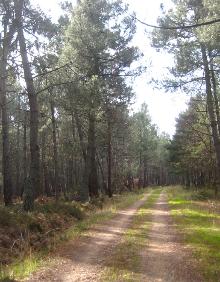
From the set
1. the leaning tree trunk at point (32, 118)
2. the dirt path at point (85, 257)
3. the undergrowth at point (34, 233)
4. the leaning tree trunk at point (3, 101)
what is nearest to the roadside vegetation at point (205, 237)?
the dirt path at point (85, 257)

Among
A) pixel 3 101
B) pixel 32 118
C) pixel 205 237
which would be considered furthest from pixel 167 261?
pixel 3 101

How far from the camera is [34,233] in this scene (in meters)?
14.8

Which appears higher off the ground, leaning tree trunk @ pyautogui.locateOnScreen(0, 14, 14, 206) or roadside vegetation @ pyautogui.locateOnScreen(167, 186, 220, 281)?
leaning tree trunk @ pyautogui.locateOnScreen(0, 14, 14, 206)

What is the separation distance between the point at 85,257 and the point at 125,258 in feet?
3.63

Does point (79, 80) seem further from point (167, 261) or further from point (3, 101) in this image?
point (167, 261)

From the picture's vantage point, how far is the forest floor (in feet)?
31.2

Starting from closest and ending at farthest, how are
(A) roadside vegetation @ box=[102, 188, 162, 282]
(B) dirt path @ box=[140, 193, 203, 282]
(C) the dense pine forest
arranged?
(B) dirt path @ box=[140, 193, 203, 282]
(A) roadside vegetation @ box=[102, 188, 162, 282]
(C) the dense pine forest

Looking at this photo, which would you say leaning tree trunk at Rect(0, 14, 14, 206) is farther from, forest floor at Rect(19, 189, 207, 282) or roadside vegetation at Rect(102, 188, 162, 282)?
roadside vegetation at Rect(102, 188, 162, 282)

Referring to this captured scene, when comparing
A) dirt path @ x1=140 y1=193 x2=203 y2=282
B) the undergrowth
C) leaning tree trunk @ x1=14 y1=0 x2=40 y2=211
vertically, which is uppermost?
leaning tree trunk @ x1=14 y1=0 x2=40 y2=211

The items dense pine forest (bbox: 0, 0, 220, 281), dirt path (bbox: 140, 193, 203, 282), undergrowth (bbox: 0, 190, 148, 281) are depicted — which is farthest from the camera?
dense pine forest (bbox: 0, 0, 220, 281)

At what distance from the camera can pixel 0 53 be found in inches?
781

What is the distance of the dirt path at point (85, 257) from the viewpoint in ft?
31.3

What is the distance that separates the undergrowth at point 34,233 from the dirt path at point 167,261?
263 centimetres

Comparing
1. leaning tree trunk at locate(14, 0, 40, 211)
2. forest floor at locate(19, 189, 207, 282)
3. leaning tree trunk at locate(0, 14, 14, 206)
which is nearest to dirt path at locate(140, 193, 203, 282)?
forest floor at locate(19, 189, 207, 282)
